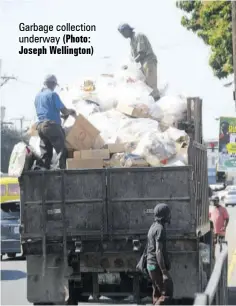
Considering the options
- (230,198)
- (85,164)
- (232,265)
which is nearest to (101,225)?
(85,164)

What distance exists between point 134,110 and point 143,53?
87.6 inches

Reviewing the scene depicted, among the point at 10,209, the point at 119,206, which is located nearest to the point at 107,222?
the point at 119,206

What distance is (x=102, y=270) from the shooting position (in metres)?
11.6

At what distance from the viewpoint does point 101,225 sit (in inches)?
455

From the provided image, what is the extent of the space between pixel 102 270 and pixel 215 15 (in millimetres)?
14153

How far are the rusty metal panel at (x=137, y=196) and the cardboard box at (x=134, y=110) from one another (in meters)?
1.91

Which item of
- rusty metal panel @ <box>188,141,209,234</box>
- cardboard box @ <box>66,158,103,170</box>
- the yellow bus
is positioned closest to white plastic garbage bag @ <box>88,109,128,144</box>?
cardboard box @ <box>66,158,103,170</box>

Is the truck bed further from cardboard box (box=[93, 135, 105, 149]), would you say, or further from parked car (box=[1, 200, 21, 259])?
parked car (box=[1, 200, 21, 259])

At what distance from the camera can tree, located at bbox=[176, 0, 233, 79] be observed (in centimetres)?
2406

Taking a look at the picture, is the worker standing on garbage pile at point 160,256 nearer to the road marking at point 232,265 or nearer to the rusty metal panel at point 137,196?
the rusty metal panel at point 137,196

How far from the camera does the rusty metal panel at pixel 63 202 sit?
37.9ft

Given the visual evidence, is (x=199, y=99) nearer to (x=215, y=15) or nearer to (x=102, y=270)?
(x=102, y=270)

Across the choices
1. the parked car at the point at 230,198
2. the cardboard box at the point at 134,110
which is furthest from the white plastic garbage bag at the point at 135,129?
the parked car at the point at 230,198

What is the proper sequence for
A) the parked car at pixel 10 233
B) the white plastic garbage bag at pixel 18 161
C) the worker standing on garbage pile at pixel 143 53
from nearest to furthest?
the white plastic garbage bag at pixel 18 161
the worker standing on garbage pile at pixel 143 53
the parked car at pixel 10 233
